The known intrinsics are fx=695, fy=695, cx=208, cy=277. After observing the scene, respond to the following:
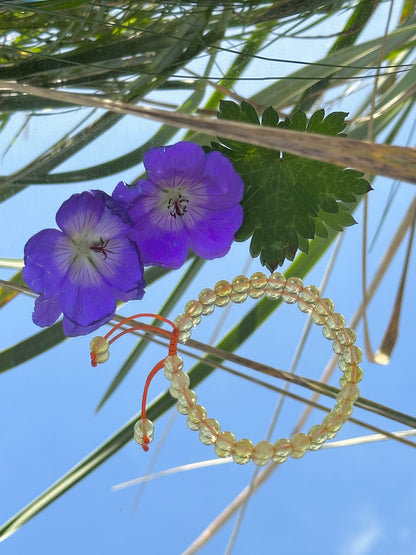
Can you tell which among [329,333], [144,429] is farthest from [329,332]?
[144,429]

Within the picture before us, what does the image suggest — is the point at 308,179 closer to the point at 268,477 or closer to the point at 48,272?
the point at 48,272

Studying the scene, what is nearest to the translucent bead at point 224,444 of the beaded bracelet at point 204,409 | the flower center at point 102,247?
the beaded bracelet at point 204,409

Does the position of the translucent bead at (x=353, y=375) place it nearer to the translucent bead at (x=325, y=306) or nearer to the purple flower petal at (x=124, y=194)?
the translucent bead at (x=325, y=306)

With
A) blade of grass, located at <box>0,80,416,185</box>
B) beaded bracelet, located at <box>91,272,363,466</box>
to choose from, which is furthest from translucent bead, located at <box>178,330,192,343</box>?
blade of grass, located at <box>0,80,416,185</box>

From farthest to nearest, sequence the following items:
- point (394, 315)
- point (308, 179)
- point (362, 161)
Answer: point (394, 315) < point (308, 179) < point (362, 161)

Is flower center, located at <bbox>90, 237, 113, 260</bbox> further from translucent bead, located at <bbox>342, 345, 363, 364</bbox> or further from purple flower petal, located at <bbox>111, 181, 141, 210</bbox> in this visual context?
translucent bead, located at <bbox>342, 345, 363, 364</bbox>

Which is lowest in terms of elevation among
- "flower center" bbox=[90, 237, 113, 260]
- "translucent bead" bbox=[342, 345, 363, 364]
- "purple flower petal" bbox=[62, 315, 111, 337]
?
"purple flower petal" bbox=[62, 315, 111, 337]

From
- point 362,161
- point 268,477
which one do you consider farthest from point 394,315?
point 362,161
